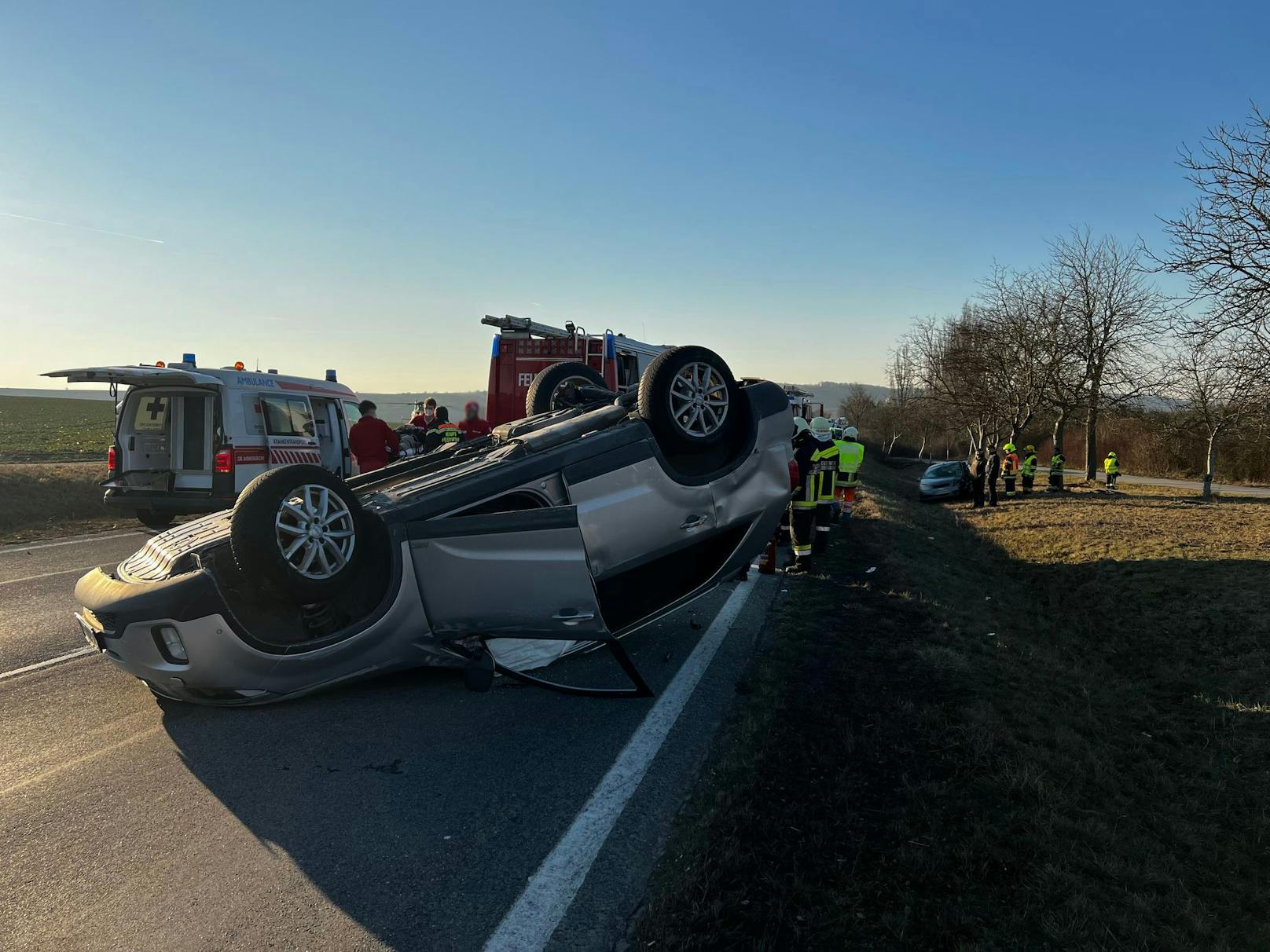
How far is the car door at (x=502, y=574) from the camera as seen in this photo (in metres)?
3.66

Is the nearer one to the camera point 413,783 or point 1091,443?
point 413,783

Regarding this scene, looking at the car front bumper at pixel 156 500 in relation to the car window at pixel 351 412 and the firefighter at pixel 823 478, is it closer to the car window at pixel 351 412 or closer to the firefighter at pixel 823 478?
the car window at pixel 351 412

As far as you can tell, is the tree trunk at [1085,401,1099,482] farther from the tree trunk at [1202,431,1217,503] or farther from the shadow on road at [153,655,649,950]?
the shadow on road at [153,655,649,950]

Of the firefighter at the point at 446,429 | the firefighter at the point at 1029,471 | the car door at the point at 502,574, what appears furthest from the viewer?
the firefighter at the point at 1029,471

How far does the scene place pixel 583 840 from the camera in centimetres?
288

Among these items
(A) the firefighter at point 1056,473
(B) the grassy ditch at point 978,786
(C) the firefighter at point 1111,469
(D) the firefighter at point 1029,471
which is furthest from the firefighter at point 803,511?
(C) the firefighter at point 1111,469

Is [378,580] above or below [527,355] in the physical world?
below

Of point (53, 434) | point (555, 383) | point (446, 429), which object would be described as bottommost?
point (53, 434)

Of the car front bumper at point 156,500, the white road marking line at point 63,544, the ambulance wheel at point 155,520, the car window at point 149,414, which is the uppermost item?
the car window at point 149,414

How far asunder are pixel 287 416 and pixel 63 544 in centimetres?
305

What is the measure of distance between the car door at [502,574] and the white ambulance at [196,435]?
21.5ft

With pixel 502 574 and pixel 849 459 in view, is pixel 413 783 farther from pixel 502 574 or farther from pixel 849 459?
pixel 849 459

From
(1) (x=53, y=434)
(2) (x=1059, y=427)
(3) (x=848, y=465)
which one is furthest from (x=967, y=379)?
(1) (x=53, y=434)

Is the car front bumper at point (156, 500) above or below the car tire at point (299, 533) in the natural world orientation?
below
